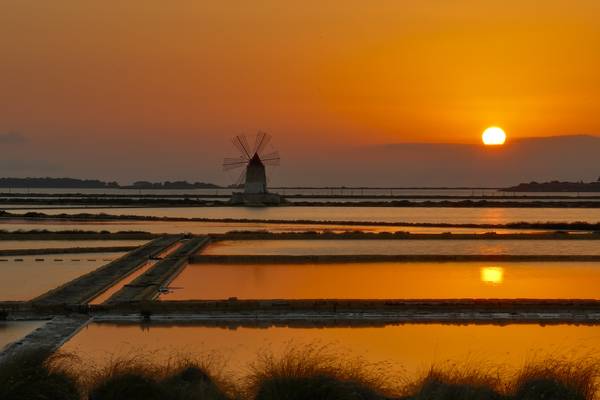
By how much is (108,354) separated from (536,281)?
240 inches

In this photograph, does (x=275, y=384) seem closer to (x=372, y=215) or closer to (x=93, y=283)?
(x=93, y=283)

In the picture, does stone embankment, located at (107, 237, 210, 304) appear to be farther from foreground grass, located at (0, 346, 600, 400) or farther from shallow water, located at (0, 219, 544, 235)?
shallow water, located at (0, 219, 544, 235)

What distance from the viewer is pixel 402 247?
14.5m

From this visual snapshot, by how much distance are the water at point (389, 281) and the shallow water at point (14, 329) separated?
1.63 m

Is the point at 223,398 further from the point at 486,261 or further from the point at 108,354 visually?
the point at 486,261

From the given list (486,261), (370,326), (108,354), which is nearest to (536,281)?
(486,261)

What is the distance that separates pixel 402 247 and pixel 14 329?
9.33 meters

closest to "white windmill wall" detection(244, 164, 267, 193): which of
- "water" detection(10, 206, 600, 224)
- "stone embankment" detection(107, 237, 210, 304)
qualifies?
"water" detection(10, 206, 600, 224)

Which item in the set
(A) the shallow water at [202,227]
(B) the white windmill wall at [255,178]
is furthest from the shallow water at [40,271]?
(B) the white windmill wall at [255,178]

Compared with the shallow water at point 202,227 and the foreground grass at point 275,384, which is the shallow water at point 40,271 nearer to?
the foreground grass at point 275,384

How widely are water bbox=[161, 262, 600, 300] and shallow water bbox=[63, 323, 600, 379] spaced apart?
1.61m

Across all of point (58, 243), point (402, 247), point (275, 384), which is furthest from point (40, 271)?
point (275, 384)

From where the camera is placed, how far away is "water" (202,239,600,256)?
44.2 ft

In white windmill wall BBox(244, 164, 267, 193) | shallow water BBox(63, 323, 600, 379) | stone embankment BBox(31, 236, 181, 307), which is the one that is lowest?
shallow water BBox(63, 323, 600, 379)
